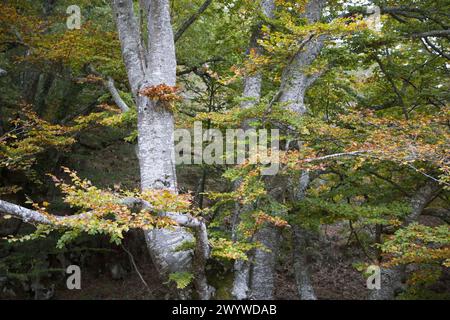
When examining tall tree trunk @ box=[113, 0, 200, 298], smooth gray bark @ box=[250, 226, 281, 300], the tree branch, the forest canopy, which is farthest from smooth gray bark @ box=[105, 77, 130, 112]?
smooth gray bark @ box=[250, 226, 281, 300]

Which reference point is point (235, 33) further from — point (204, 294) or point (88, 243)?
point (88, 243)

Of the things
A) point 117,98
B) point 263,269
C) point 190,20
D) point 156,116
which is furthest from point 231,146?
point 190,20

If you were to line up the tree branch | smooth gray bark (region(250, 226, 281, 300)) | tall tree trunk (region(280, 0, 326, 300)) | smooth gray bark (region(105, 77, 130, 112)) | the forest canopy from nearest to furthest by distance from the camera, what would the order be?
the forest canopy → tall tree trunk (region(280, 0, 326, 300)) → smooth gray bark (region(105, 77, 130, 112)) → smooth gray bark (region(250, 226, 281, 300)) → the tree branch

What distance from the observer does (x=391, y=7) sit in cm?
742

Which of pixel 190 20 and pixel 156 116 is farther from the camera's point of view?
pixel 190 20

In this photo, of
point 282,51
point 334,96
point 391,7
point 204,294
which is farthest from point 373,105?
point 204,294

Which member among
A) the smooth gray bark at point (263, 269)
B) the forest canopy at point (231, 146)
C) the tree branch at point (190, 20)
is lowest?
the smooth gray bark at point (263, 269)

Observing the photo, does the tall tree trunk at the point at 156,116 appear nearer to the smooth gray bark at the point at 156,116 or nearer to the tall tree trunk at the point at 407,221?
the smooth gray bark at the point at 156,116

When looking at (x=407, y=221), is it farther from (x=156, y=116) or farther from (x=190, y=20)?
(x=190, y=20)

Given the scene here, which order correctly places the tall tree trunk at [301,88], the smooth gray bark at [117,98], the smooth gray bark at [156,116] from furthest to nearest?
1. the smooth gray bark at [117,98]
2. the tall tree trunk at [301,88]
3. the smooth gray bark at [156,116]

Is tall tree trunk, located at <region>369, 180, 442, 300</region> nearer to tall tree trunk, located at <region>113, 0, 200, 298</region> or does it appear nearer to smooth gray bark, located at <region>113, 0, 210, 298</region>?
smooth gray bark, located at <region>113, 0, 210, 298</region>

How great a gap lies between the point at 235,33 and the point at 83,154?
541 cm

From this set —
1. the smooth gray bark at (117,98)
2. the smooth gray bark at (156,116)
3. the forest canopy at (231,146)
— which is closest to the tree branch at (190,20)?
the forest canopy at (231,146)

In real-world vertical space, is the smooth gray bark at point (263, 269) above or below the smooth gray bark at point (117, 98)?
below
